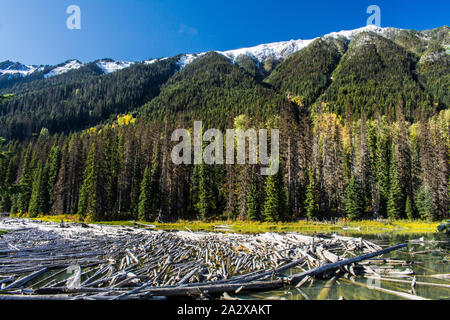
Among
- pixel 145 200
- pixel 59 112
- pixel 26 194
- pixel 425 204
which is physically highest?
pixel 59 112

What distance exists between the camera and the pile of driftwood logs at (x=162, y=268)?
365 inches

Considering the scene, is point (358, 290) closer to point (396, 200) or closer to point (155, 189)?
point (155, 189)

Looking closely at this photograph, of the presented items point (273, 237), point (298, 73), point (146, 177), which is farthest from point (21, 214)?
point (298, 73)

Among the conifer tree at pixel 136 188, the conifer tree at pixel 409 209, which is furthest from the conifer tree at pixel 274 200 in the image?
the conifer tree at pixel 409 209

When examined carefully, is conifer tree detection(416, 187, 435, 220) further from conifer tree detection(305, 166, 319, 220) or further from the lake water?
the lake water

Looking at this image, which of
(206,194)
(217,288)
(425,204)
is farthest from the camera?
(206,194)

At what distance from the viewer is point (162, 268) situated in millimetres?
12875

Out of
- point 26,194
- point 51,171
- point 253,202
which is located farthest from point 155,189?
point 26,194

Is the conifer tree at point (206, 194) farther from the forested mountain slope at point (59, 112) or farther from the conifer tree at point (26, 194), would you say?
the forested mountain slope at point (59, 112)

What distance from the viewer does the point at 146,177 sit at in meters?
48.4

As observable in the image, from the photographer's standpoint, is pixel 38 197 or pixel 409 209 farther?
pixel 38 197

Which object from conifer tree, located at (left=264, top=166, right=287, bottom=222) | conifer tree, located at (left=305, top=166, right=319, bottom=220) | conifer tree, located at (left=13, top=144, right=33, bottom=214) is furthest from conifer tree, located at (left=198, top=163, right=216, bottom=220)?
conifer tree, located at (left=13, top=144, right=33, bottom=214)
